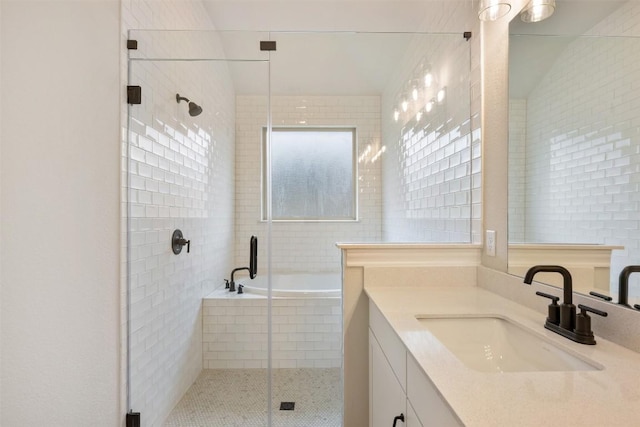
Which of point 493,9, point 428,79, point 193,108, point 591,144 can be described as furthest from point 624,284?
point 193,108

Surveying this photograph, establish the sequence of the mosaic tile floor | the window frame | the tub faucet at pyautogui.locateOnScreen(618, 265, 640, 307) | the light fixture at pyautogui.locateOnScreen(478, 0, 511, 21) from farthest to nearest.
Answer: the window frame, the mosaic tile floor, the light fixture at pyautogui.locateOnScreen(478, 0, 511, 21), the tub faucet at pyautogui.locateOnScreen(618, 265, 640, 307)

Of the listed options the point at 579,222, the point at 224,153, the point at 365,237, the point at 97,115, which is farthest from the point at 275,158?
the point at 579,222

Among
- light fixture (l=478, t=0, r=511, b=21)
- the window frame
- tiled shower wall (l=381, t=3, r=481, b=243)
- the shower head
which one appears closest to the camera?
light fixture (l=478, t=0, r=511, b=21)

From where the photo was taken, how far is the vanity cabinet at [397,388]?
0.66m

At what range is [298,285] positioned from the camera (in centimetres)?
233

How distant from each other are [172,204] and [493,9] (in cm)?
189

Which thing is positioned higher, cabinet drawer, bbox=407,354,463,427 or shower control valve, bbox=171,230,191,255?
shower control valve, bbox=171,230,191,255

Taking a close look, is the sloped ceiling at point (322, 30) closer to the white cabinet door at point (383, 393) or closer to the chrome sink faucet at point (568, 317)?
the chrome sink faucet at point (568, 317)

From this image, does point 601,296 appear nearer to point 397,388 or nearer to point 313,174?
point 397,388

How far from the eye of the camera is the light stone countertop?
50 centimetres

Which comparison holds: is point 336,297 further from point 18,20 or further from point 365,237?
point 18,20

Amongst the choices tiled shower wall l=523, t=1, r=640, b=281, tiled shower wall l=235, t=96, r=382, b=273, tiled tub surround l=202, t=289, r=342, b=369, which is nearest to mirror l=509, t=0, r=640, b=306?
tiled shower wall l=523, t=1, r=640, b=281

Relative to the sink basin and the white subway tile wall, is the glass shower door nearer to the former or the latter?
the white subway tile wall

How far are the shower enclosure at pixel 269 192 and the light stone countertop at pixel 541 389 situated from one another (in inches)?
33.9
